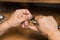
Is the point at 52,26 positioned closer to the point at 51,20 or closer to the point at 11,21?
the point at 51,20

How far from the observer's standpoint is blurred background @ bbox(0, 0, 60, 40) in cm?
98

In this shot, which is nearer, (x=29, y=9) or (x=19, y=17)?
(x=19, y=17)

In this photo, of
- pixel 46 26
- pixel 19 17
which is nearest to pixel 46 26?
pixel 46 26

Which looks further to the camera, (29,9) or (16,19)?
(29,9)

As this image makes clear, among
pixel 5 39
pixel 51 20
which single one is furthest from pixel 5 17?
pixel 51 20

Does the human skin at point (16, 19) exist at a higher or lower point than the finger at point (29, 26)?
higher

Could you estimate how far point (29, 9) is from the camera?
1.08 m

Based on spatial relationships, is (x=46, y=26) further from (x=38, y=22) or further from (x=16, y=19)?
(x=16, y=19)

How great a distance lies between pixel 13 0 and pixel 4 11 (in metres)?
0.09

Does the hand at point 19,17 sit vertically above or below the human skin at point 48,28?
above

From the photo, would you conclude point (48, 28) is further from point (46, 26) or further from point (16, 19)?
point (16, 19)

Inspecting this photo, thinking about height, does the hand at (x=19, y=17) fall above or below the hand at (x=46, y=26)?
above

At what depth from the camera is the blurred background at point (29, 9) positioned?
0.98 m

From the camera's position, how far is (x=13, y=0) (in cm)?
102
